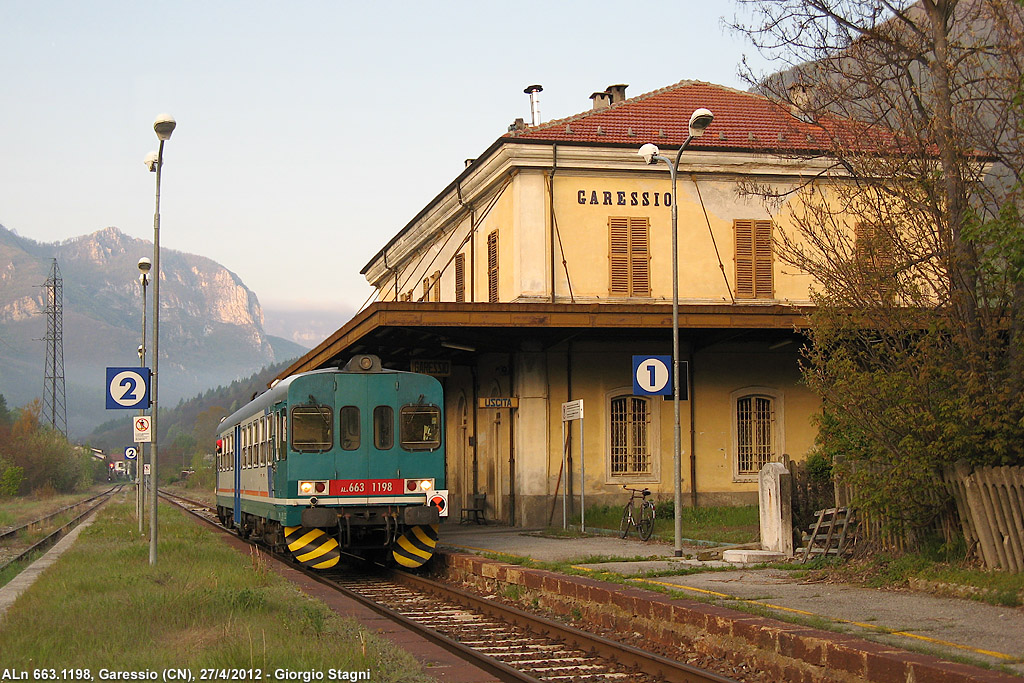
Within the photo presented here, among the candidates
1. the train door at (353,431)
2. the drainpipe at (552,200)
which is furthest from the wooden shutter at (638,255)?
the train door at (353,431)

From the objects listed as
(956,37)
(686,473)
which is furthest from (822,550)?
(686,473)

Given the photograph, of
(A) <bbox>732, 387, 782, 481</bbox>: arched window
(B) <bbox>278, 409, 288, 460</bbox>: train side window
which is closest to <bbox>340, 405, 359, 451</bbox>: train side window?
(B) <bbox>278, 409, 288, 460</bbox>: train side window

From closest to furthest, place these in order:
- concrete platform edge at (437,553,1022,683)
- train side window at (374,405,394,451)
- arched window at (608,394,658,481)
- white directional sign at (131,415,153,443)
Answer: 1. concrete platform edge at (437,553,1022,683)
2. train side window at (374,405,394,451)
3. white directional sign at (131,415,153,443)
4. arched window at (608,394,658,481)

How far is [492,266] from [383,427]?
11094 millimetres

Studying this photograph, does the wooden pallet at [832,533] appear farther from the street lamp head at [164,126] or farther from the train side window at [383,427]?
the street lamp head at [164,126]

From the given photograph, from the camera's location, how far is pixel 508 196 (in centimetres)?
2647

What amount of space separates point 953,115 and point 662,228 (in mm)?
14055

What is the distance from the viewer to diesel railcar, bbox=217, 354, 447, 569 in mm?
17125

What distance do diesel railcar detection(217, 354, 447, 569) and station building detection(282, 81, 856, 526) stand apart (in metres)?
5.53

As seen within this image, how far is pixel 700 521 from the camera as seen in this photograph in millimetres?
23484

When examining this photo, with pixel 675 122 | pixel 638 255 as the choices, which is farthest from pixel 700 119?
pixel 675 122

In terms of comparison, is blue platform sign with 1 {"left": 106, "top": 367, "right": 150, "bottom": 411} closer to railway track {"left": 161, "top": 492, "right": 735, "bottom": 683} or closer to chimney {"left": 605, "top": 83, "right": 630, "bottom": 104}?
railway track {"left": 161, "top": 492, "right": 735, "bottom": 683}

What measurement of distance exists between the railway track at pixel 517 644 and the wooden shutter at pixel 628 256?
1197 cm

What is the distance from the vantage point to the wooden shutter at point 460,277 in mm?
31531
